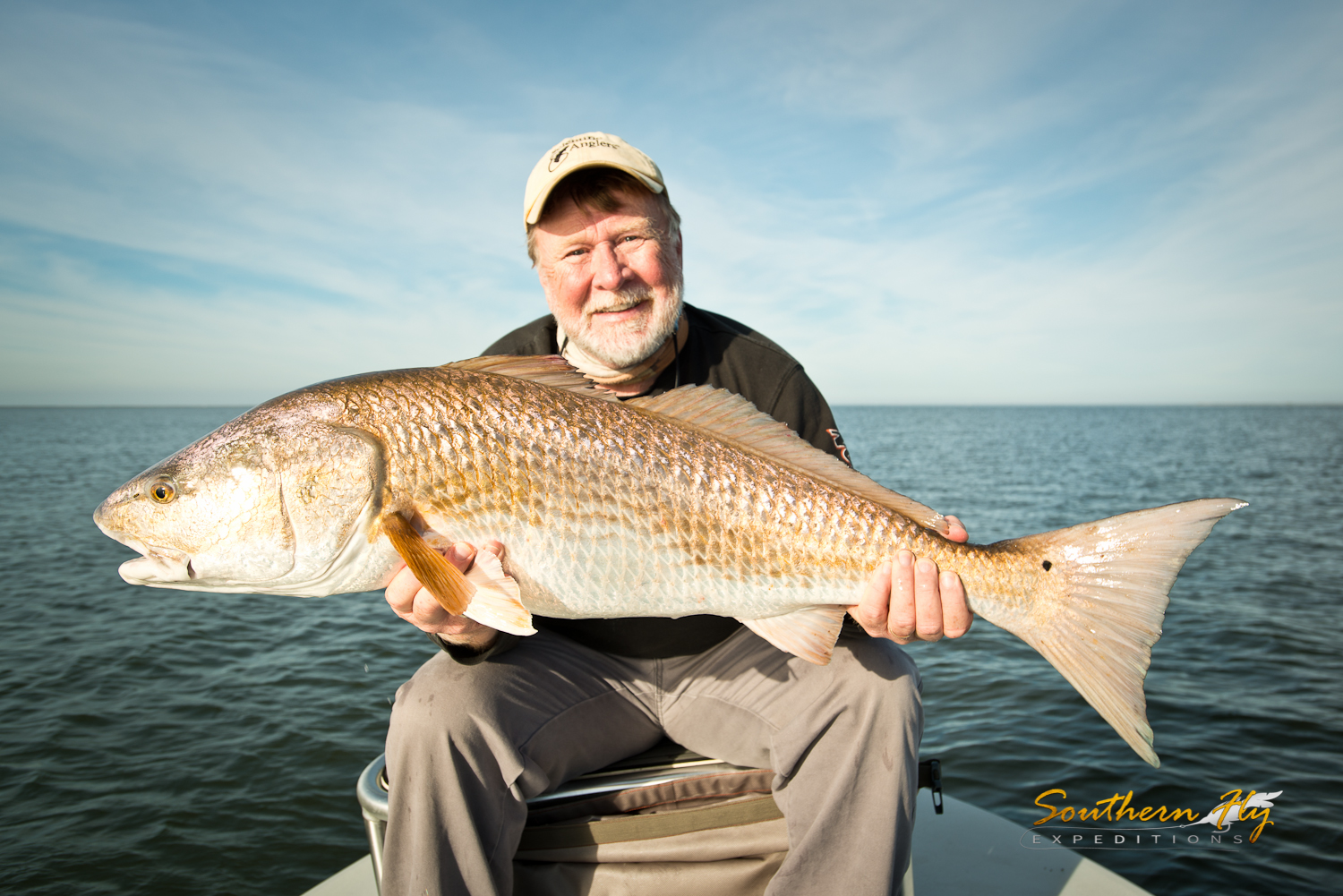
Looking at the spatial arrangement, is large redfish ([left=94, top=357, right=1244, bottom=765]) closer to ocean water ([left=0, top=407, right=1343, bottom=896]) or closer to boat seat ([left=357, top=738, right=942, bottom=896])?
boat seat ([left=357, top=738, right=942, bottom=896])

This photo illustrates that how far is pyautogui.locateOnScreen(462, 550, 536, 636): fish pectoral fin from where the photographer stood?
236cm

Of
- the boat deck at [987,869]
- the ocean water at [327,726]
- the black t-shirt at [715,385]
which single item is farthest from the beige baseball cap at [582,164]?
the ocean water at [327,726]

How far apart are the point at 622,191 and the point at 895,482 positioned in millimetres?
24440

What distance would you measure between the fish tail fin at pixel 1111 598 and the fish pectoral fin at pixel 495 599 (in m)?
1.61

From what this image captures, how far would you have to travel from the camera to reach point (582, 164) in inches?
132

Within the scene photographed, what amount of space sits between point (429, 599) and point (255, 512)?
62cm

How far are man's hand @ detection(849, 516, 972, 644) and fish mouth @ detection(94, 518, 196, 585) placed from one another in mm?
2272

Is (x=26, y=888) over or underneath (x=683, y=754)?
underneath

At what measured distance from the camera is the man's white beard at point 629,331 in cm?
346

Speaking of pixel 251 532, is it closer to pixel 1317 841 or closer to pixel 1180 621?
pixel 1317 841

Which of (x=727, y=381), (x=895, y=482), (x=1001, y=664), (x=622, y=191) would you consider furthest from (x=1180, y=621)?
(x=895, y=482)

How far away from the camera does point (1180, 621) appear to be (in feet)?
35.4

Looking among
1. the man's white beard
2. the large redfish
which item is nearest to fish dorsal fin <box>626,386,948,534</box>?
the large redfish

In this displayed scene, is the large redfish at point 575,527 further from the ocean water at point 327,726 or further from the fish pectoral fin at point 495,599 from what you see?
the ocean water at point 327,726
